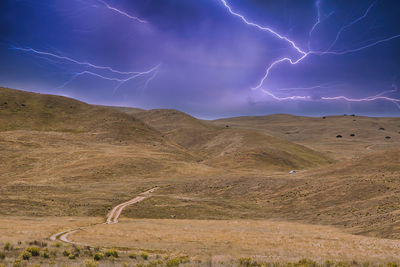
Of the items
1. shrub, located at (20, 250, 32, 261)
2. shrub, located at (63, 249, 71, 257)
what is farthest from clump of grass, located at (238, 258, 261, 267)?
shrub, located at (20, 250, 32, 261)

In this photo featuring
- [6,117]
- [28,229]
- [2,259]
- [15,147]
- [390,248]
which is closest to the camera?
[2,259]

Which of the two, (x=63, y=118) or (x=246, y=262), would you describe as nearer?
(x=246, y=262)

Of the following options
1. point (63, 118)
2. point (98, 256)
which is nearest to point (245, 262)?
point (98, 256)

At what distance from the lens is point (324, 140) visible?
632 feet

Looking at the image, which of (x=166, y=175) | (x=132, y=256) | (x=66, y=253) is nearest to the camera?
(x=66, y=253)

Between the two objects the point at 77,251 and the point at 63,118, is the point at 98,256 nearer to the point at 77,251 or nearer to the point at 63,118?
the point at 77,251

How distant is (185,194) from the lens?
5612 centimetres

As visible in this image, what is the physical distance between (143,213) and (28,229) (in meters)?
17.6

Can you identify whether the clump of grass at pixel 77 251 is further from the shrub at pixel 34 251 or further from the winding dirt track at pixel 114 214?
the winding dirt track at pixel 114 214

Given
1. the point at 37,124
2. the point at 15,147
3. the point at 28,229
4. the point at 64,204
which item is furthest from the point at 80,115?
the point at 28,229

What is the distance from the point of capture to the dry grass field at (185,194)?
22.1 m

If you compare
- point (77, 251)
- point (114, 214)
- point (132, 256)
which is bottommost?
point (114, 214)

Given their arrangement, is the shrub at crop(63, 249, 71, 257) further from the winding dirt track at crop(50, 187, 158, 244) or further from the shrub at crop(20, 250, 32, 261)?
the winding dirt track at crop(50, 187, 158, 244)

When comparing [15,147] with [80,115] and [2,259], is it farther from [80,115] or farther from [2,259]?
[2,259]
